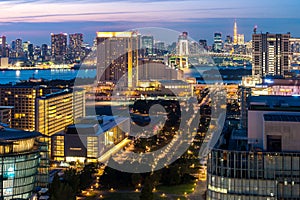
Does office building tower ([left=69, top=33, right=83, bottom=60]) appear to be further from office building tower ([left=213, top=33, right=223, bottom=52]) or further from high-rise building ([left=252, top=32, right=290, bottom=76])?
high-rise building ([left=252, top=32, right=290, bottom=76])

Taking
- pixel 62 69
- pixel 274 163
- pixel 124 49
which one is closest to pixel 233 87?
pixel 124 49

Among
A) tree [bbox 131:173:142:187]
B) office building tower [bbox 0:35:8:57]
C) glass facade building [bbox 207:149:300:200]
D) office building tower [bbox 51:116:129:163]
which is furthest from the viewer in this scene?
office building tower [bbox 0:35:8:57]

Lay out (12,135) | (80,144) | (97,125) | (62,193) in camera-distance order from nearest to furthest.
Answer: (62,193)
(12,135)
(80,144)
(97,125)

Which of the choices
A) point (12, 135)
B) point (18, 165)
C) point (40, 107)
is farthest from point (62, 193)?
point (40, 107)

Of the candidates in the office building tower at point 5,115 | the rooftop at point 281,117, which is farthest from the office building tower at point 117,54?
the rooftop at point 281,117

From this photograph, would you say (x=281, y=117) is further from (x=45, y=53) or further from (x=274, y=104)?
(x=45, y=53)

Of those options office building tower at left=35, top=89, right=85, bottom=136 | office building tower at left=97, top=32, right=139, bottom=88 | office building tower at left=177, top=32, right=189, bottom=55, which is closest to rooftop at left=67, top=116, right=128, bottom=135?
office building tower at left=35, top=89, right=85, bottom=136
